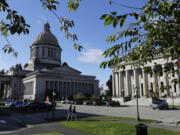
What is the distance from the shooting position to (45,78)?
93.0 meters

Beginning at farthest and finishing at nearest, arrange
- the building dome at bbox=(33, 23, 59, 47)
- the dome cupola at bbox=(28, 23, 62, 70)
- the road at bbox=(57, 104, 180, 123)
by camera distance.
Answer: the building dome at bbox=(33, 23, 59, 47), the dome cupola at bbox=(28, 23, 62, 70), the road at bbox=(57, 104, 180, 123)

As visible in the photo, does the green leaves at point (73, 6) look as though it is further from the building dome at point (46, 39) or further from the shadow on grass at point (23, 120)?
the building dome at point (46, 39)

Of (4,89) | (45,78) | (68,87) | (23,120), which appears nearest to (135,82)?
(68,87)

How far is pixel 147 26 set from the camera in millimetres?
4660

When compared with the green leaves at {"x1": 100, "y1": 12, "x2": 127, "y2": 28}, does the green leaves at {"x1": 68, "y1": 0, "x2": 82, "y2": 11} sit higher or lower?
higher

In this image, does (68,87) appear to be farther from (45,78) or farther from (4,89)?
(4,89)

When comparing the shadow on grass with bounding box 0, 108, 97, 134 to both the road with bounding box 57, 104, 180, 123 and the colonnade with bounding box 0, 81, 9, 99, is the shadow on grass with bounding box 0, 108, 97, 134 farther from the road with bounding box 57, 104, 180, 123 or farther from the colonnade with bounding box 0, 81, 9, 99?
the colonnade with bounding box 0, 81, 9, 99

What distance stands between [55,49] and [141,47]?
125006 millimetres

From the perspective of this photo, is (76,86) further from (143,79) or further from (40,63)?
(143,79)

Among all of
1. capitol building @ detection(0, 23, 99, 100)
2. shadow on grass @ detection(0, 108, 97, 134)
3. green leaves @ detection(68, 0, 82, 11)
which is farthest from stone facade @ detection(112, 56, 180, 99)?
green leaves @ detection(68, 0, 82, 11)

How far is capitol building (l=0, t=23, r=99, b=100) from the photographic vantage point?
91875 millimetres

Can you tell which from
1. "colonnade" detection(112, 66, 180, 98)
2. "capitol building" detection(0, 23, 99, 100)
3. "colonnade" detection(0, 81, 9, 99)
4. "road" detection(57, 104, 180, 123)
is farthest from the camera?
"colonnade" detection(0, 81, 9, 99)

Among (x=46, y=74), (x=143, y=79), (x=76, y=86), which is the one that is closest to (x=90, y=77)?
(x=76, y=86)

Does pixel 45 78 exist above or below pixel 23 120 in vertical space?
above
